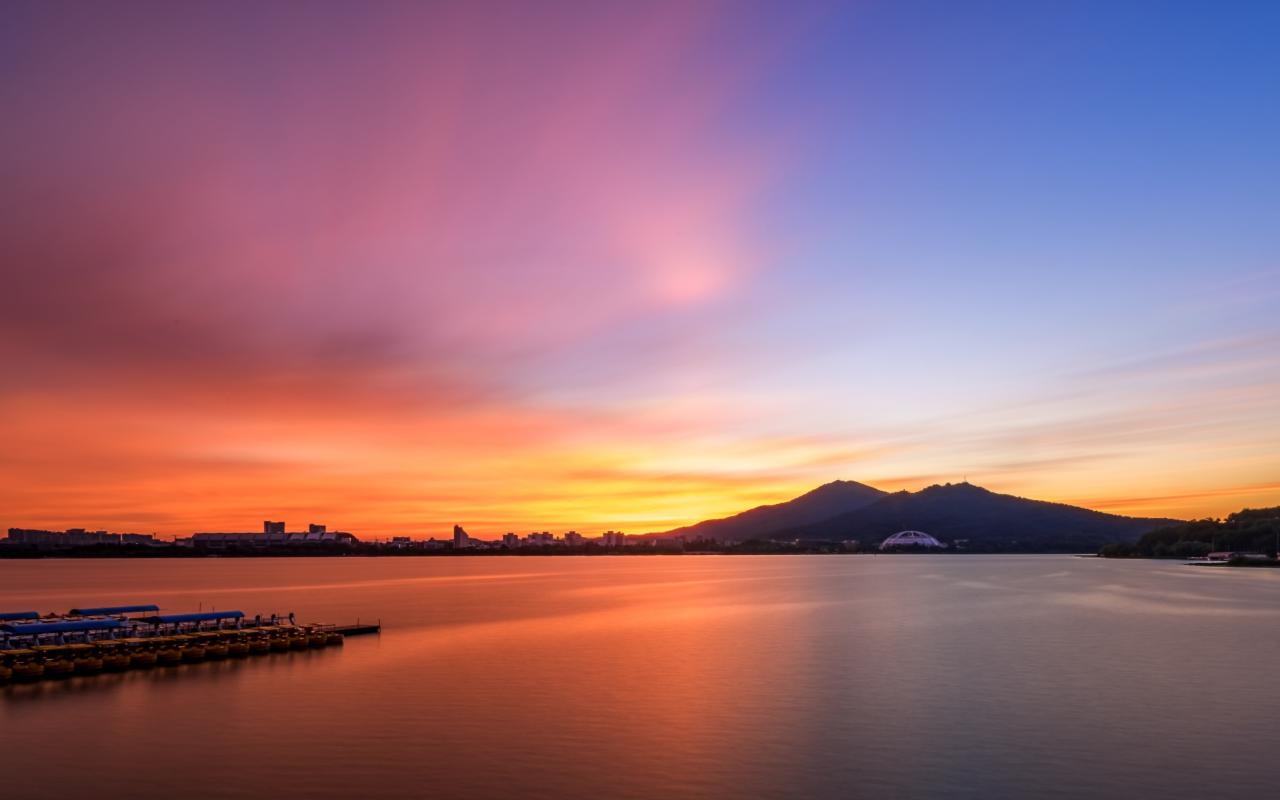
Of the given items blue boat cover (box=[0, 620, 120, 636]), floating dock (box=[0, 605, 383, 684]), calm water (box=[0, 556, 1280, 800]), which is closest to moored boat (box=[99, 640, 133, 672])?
floating dock (box=[0, 605, 383, 684])

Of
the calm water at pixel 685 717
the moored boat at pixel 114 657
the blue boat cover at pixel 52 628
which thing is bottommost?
the calm water at pixel 685 717

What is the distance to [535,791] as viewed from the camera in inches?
1394

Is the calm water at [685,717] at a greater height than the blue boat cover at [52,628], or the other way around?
the blue boat cover at [52,628]

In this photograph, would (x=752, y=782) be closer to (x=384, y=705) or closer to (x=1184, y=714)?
(x=384, y=705)

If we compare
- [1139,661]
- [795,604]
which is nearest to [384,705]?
[1139,661]

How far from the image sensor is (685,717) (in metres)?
50.0

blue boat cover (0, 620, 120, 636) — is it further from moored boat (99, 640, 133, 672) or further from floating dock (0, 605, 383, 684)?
moored boat (99, 640, 133, 672)

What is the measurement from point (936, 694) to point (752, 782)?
24.6 meters

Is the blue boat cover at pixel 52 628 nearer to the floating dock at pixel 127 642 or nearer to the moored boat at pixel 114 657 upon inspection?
the floating dock at pixel 127 642

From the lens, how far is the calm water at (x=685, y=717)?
121 feet

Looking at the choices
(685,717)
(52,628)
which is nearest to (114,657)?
(52,628)

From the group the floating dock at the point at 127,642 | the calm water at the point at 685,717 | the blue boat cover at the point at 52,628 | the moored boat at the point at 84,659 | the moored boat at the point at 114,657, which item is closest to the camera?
the calm water at the point at 685,717

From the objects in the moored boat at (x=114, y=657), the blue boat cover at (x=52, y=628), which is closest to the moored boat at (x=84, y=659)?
the moored boat at (x=114, y=657)

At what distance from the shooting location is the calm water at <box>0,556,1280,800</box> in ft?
121
